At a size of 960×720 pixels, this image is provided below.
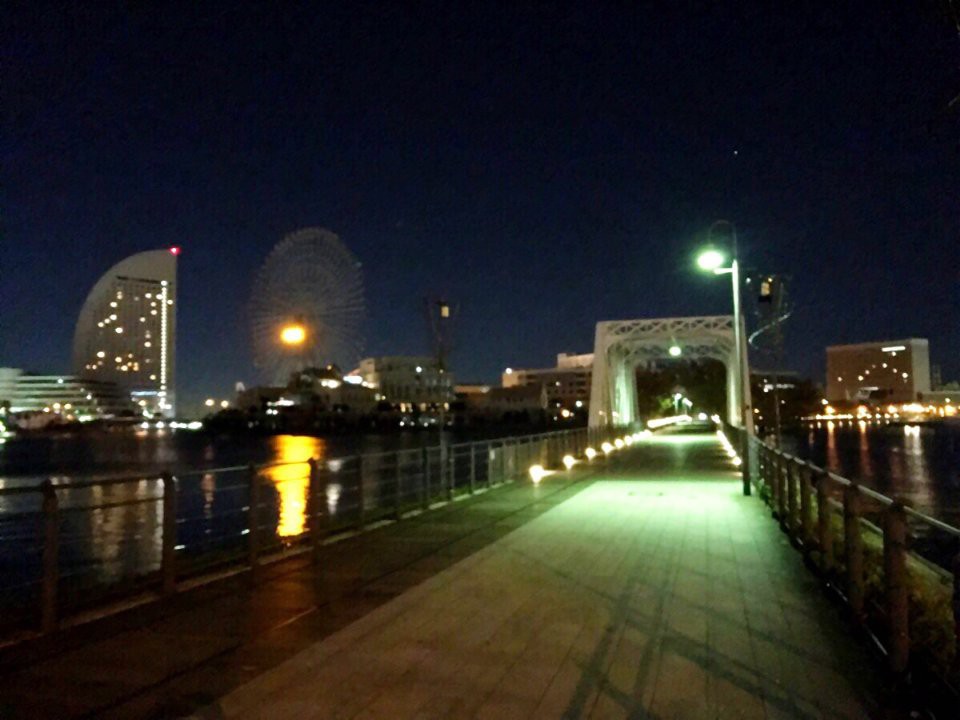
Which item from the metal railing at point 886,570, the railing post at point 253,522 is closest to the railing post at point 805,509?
the metal railing at point 886,570

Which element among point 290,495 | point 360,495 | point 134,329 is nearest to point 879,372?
point 134,329

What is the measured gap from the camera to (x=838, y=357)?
18862 centimetres

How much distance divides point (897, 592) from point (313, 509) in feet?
22.5

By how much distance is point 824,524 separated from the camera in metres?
9.48

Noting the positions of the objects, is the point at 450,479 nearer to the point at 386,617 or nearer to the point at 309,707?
the point at 386,617

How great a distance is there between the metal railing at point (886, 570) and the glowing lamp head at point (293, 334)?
53.3 m

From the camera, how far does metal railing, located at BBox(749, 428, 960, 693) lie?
5.95 meters

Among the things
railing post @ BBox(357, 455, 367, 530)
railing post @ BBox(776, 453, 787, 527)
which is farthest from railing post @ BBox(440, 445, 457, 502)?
railing post @ BBox(776, 453, 787, 527)

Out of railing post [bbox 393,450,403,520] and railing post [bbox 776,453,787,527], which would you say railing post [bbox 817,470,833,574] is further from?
railing post [bbox 393,450,403,520]

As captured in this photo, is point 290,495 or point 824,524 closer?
point 824,524

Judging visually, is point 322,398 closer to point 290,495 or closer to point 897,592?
point 290,495

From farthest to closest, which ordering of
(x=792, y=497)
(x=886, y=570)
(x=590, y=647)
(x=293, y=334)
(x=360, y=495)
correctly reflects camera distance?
(x=293, y=334)
(x=360, y=495)
(x=792, y=497)
(x=590, y=647)
(x=886, y=570)

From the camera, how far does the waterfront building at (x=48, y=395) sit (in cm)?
15012

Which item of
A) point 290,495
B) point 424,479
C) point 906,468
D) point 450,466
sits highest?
point 450,466
